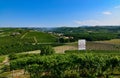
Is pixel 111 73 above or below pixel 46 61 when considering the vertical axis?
Answer: below

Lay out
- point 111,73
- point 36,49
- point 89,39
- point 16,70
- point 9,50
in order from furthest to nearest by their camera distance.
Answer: point 89,39 → point 36,49 → point 9,50 → point 16,70 → point 111,73

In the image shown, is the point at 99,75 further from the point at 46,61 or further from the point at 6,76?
the point at 6,76

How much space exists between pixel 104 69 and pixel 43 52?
18925 millimetres

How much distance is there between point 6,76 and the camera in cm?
2964

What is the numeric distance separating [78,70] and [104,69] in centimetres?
317

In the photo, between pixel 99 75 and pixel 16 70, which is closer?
pixel 99 75

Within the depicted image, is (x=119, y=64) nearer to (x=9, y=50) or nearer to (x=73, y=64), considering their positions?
(x=73, y=64)

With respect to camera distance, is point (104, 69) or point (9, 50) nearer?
point (104, 69)

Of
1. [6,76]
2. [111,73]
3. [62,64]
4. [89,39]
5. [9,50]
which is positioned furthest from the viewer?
[89,39]

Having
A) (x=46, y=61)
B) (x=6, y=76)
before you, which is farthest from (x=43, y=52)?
(x=46, y=61)

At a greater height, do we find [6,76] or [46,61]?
[46,61]

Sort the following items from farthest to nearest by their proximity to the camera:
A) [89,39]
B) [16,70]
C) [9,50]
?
[89,39], [9,50], [16,70]

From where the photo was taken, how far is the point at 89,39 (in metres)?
93.4

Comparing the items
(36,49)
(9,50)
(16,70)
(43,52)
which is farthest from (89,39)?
(16,70)
